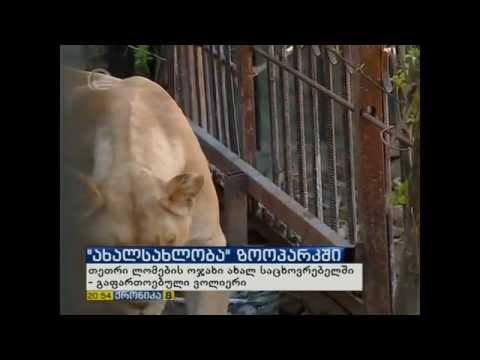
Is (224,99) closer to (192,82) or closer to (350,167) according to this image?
(192,82)

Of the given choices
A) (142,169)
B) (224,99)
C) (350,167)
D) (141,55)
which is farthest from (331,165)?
(141,55)

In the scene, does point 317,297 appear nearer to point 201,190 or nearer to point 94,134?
point 201,190

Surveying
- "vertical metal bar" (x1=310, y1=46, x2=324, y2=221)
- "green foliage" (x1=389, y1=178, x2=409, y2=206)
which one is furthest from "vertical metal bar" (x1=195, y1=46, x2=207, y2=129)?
"green foliage" (x1=389, y1=178, x2=409, y2=206)

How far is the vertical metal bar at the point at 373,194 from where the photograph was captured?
4.54 metres

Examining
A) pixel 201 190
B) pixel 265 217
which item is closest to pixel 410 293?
pixel 265 217

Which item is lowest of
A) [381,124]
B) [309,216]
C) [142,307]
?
[142,307]

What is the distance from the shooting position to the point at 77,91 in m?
4.63

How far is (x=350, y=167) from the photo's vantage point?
463 cm

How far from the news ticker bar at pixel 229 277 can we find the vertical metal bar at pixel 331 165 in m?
0.23

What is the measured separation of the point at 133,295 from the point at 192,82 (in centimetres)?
99

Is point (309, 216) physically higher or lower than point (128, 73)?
lower

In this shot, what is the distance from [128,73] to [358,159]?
1.08 m

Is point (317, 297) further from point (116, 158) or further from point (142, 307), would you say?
point (116, 158)

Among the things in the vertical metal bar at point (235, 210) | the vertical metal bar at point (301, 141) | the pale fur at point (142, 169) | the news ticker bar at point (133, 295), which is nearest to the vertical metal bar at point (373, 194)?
the vertical metal bar at point (301, 141)
